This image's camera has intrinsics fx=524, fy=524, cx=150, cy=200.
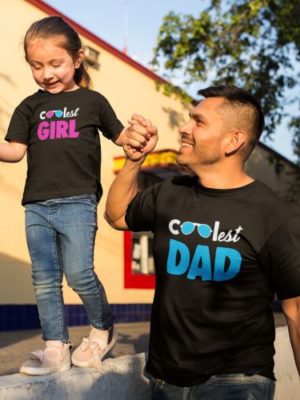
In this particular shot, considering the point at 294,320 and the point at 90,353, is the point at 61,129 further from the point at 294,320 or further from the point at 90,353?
the point at 294,320

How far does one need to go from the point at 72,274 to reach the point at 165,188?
0.69 m

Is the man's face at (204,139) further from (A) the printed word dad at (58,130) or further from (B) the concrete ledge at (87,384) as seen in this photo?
(B) the concrete ledge at (87,384)

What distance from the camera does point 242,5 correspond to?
454 inches

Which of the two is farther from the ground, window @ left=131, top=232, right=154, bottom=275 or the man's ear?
the man's ear

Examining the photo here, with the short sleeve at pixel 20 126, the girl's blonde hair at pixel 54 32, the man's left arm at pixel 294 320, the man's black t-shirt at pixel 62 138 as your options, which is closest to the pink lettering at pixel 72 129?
the man's black t-shirt at pixel 62 138

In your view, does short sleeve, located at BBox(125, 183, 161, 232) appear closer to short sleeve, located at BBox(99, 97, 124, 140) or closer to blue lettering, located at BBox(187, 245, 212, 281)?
blue lettering, located at BBox(187, 245, 212, 281)

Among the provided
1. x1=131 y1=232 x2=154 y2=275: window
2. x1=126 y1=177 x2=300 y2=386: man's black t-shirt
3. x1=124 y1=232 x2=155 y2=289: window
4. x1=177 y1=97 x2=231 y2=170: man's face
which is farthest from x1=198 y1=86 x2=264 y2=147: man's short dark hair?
x1=131 y1=232 x2=154 y2=275: window

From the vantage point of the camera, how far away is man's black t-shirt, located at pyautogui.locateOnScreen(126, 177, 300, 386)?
205 cm

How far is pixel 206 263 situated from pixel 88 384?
0.99m

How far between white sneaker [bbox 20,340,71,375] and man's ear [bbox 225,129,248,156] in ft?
4.21

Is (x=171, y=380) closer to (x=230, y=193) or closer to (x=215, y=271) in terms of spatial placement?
(x=215, y=271)

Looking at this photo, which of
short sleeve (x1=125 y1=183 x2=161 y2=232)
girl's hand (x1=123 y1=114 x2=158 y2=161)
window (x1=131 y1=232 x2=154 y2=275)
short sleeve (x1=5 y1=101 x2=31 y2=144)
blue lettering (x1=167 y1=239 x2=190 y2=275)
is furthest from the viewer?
window (x1=131 y1=232 x2=154 y2=275)

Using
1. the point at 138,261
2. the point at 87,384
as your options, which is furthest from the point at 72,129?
the point at 138,261

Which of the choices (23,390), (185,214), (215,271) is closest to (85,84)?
(185,214)
